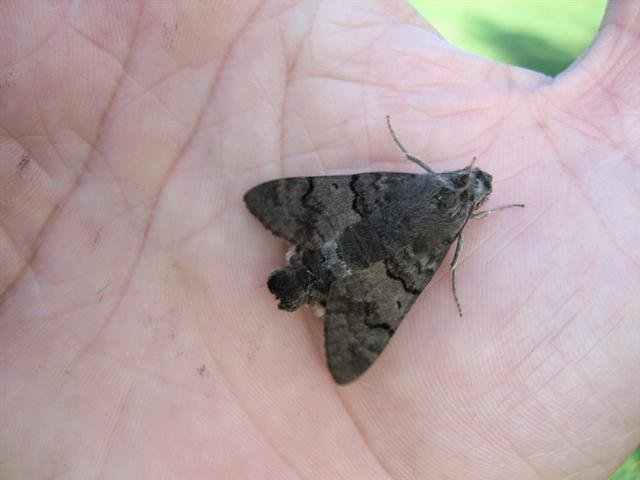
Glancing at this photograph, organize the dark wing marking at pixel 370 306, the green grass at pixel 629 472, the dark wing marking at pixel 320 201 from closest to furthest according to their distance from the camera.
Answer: the dark wing marking at pixel 370 306
the dark wing marking at pixel 320 201
the green grass at pixel 629 472

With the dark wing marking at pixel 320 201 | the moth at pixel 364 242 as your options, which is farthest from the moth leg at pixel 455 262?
the dark wing marking at pixel 320 201

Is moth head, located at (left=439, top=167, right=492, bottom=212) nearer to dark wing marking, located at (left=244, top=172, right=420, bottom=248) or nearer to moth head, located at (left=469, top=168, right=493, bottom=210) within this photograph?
A: moth head, located at (left=469, top=168, right=493, bottom=210)

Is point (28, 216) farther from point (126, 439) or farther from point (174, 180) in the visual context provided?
point (126, 439)

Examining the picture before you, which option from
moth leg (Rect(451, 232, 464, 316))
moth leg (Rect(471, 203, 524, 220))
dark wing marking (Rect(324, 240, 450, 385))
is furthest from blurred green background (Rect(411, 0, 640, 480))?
dark wing marking (Rect(324, 240, 450, 385))

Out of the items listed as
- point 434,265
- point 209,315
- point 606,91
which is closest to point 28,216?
point 209,315

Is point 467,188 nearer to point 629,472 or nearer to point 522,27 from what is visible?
point 629,472

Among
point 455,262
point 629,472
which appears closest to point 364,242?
point 455,262

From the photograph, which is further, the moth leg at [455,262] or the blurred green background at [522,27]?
the blurred green background at [522,27]

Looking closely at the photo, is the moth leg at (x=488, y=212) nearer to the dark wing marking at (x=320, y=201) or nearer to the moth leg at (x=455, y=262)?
the moth leg at (x=455, y=262)
